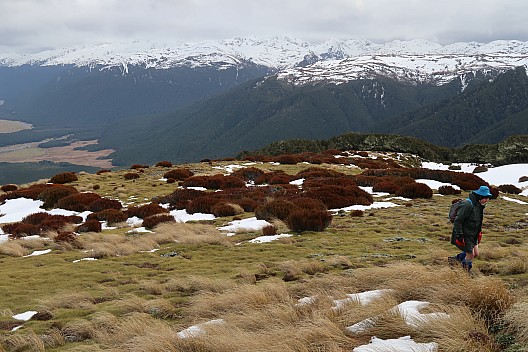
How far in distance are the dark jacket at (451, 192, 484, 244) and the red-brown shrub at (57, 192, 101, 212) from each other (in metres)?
17.9

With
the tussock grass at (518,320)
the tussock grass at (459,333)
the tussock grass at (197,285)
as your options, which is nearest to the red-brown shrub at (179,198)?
the tussock grass at (197,285)

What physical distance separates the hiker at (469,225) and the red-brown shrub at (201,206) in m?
11.9

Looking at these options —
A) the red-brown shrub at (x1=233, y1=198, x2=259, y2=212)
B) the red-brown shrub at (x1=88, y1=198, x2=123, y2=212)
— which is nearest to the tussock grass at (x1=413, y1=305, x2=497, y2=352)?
the red-brown shrub at (x1=233, y1=198, x2=259, y2=212)

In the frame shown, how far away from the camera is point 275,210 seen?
51.0 ft

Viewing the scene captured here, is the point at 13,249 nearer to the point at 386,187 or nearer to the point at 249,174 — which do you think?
the point at 386,187

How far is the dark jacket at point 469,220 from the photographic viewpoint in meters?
8.34

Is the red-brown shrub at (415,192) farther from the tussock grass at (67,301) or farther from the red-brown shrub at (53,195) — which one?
the red-brown shrub at (53,195)

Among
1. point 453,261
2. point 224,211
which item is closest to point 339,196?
point 224,211

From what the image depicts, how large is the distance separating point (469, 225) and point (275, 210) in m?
8.16

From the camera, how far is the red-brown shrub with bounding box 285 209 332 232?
45.4 ft

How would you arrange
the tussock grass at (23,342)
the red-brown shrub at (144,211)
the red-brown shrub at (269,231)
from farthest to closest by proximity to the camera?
the red-brown shrub at (144,211), the red-brown shrub at (269,231), the tussock grass at (23,342)

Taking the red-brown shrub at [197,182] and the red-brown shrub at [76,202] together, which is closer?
the red-brown shrub at [76,202]

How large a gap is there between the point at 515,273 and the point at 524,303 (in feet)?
10.9

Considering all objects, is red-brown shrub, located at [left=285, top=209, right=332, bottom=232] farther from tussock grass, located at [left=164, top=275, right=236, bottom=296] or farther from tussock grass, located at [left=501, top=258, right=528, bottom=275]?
tussock grass, located at [left=501, top=258, right=528, bottom=275]
